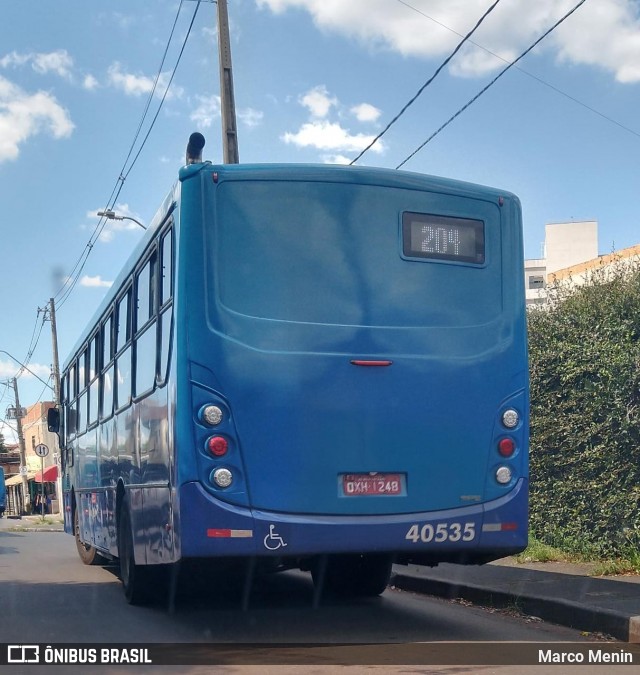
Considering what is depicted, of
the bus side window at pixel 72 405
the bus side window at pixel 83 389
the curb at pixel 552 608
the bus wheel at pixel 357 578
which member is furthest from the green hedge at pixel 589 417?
the bus side window at pixel 72 405

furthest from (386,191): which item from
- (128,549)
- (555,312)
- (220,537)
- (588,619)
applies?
(555,312)

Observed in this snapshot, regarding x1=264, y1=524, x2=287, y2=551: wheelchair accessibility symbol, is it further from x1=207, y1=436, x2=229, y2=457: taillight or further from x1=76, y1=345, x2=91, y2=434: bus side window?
x1=76, y1=345, x2=91, y2=434: bus side window

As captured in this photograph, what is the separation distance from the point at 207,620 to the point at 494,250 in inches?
154

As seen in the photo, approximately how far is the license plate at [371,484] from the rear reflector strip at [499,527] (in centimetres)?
71

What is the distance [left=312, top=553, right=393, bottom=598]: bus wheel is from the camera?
10.0m

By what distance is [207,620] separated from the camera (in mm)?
8766

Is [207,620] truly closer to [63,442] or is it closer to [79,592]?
[79,592]

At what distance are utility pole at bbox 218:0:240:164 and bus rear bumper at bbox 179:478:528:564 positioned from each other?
9.22 m

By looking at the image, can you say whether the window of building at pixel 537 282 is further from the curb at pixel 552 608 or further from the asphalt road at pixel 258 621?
the asphalt road at pixel 258 621

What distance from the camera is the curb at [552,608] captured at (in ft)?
24.4

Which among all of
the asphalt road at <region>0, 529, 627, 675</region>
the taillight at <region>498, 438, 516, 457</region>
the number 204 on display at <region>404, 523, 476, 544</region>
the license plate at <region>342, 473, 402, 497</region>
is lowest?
the asphalt road at <region>0, 529, 627, 675</region>

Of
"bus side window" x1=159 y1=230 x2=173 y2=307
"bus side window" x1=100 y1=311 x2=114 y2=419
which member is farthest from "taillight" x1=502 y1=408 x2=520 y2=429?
"bus side window" x1=100 y1=311 x2=114 y2=419

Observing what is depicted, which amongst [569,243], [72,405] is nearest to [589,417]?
[72,405]

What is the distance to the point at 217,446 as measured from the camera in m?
7.03
